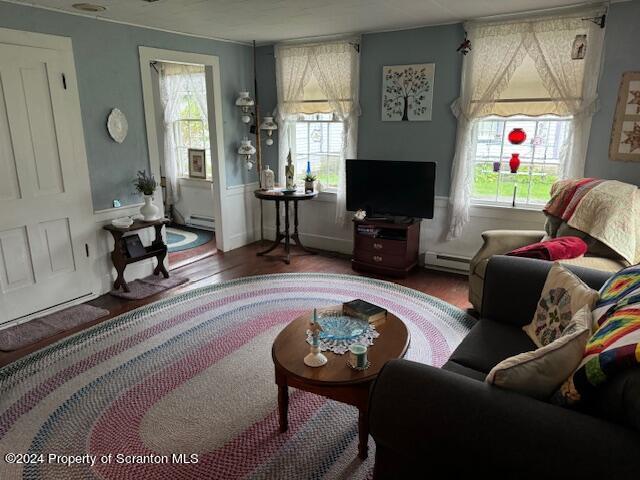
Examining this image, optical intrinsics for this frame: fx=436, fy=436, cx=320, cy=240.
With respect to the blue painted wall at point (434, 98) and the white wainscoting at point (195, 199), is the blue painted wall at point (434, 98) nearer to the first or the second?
the blue painted wall at point (434, 98)

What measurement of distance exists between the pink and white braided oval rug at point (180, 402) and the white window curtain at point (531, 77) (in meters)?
1.66

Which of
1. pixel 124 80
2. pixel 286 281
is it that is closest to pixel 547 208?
pixel 286 281

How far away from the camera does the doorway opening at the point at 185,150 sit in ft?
19.6

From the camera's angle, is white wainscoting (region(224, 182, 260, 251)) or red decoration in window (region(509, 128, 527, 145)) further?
white wainscoting (region(224, 182, 260, 251))

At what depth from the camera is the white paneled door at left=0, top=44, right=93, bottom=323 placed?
127 inches

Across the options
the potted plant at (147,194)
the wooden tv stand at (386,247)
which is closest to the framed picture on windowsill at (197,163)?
the potted plant at (147,194)

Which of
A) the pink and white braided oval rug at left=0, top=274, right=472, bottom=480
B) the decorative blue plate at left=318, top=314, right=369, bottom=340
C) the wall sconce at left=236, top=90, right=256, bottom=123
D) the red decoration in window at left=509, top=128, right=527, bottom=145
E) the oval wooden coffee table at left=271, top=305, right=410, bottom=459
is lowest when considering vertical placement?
the pink and white braided oval rug at left=0, top=274, right=472, bottom=480

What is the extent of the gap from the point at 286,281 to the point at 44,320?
6.62 ft

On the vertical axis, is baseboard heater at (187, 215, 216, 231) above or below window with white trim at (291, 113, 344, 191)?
below

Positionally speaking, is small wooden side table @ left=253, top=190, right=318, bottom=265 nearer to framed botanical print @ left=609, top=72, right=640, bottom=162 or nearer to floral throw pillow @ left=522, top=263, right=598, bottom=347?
framed botanical print @ left=609, top=72, right=640, bottom=162

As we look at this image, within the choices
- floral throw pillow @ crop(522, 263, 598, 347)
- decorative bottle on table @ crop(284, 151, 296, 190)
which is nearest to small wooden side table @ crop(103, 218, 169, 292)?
decorative bottle on table @ crop(284, 151, 296, 190)

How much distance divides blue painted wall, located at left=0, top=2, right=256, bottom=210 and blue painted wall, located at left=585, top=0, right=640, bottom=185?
3.79m

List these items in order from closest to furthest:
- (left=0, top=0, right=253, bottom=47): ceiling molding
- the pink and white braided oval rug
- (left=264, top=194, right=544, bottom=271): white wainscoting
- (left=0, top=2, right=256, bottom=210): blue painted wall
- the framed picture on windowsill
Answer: the pink and white braided oval rug < (left=0, top=0, right=253, bottom=47): ceiling molding < (left=0, top=2, right=256, bottom=210): blue painted wall < (left=264, top=194, right=544, bottom=271): white wainscoting < the framed picture on windowsill

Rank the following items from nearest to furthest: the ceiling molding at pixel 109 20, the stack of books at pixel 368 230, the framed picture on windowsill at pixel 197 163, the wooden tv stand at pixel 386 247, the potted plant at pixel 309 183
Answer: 1. the ceiling molding at pixel 109 20
2. the wooden tv stand at pixel 386 247
3. the stack of books at pixel 368 230
4. the potted plant at pixel 309 183
5. the framed picture on windowsill at pixel 197 163
